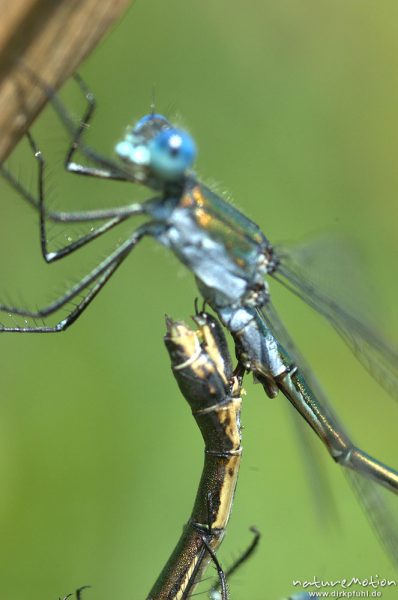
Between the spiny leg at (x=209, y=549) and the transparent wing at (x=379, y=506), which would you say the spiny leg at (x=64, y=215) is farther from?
the spiny leg at (x=209, y=549)

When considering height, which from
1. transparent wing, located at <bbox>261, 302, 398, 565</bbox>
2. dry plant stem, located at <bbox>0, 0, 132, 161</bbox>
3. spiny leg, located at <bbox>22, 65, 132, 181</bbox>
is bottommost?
transparent wing, located at <bbox>261, 302, 398, 565</bbox>

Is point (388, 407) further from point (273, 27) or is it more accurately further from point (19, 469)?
point (273, 27)

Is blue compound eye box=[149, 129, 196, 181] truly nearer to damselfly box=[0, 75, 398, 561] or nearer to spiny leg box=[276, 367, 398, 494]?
damselfly box=[0, 75, 398, 561]

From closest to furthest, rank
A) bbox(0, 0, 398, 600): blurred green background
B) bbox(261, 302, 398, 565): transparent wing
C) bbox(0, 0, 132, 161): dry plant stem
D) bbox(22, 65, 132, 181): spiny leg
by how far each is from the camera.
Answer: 1. bbox(0, 0, 132, 161): dry plant stem
2. bbox(22, 65, 132, 181): spiny leg
3. bbox(261, 302, 398, 565): transparent wing
4. bbox(0, 0, 398, 600): blurred green background

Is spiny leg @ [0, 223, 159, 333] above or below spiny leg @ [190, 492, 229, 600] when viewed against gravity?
above

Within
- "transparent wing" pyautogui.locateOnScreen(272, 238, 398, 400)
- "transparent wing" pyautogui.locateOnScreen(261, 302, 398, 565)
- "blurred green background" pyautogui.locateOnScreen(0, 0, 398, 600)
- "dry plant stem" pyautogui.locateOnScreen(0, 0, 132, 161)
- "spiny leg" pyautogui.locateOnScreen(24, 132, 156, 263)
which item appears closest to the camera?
"dry plant stem" pyautogui.locateOnScreen(0, 0, 132, 161)

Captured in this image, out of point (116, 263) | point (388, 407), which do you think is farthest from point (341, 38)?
point (116, 263)

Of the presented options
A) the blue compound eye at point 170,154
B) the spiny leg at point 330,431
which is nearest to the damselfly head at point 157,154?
the blue compound eye at point 170,154

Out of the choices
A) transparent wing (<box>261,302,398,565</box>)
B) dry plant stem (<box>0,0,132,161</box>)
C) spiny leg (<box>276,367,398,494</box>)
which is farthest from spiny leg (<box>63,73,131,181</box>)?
transparent wing (<box>261,302,398,565</box>)
